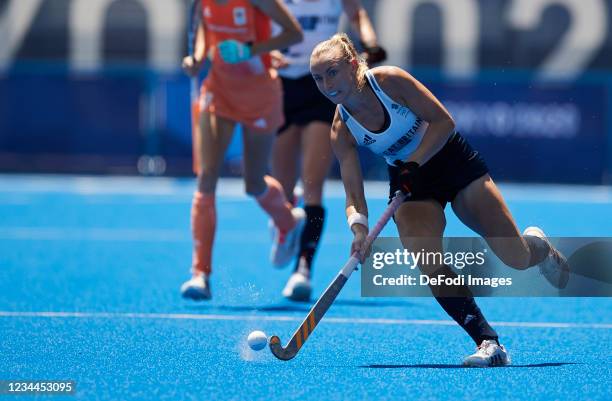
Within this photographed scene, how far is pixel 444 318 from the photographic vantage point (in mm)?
7113

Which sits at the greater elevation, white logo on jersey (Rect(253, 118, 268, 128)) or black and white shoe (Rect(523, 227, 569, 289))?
white logo on jersey (Rect(253, 118, 268, 128))

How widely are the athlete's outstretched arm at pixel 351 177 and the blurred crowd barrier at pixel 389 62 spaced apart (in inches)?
351

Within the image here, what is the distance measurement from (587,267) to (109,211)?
7.48m

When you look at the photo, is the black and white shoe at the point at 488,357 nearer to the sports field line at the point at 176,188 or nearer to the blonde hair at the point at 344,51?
the blonde hair at the point at 344,51

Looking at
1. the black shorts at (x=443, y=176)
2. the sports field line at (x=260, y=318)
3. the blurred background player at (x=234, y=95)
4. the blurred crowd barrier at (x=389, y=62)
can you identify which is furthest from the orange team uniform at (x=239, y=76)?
the blurred crowd barrier at (x=389, y=62)

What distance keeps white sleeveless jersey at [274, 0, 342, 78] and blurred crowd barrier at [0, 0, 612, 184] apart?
647 cm

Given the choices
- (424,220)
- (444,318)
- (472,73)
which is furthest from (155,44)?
(424,220)

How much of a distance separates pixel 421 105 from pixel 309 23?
266 centimetres

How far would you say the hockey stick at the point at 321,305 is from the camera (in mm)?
5570

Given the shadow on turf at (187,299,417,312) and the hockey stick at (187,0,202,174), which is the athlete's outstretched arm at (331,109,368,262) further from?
the hockey stick at (187,0,202,174)

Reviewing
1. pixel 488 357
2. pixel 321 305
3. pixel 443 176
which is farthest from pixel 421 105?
pixel 488 357

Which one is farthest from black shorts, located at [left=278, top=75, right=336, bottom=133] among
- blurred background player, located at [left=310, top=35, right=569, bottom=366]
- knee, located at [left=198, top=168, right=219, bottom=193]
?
blurred background player, located at [left=310, top=35, right=569, bottom=366]

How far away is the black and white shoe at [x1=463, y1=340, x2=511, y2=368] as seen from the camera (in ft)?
18.2

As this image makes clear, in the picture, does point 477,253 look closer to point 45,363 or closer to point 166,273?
point 45,363
